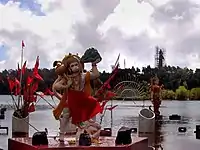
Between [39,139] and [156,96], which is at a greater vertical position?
[156,96]

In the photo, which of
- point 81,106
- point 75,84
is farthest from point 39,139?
point 75,84

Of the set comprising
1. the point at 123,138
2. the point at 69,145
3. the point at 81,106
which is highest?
the point at 81,106

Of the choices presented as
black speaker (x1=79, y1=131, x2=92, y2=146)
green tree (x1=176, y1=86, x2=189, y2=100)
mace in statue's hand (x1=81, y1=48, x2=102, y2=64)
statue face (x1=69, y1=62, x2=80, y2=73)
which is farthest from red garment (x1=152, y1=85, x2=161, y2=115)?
green tree (x1=176, y1=86, x2=189, y2=100)

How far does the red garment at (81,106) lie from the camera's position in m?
9.48

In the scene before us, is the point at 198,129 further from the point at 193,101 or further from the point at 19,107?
the point at 193,101

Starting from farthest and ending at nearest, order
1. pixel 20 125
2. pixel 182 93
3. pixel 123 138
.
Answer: pixel 182 93, pixel 20 125, pixel 123 138

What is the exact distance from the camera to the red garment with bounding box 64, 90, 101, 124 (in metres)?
9.48

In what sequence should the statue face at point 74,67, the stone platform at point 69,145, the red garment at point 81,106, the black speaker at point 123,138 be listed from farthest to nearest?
the statue face at point 74,67, the black speaker at point 123,138, the red garment at point 81,106, the stone platform at point 69,145

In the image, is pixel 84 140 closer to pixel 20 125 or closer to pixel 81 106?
pixel 81 106

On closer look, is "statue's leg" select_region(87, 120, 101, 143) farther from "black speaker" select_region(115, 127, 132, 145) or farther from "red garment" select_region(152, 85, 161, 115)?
"red garment" select_region(152, 85, 161, 115)

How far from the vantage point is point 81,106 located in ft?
31.2

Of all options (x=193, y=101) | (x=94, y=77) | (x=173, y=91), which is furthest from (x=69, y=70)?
(x=193, y=101)

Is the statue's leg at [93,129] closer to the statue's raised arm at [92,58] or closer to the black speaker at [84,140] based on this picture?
the black speaker at [84,140]

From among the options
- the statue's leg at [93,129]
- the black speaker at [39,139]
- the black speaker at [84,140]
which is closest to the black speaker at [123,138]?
the statue's leg at [93,129]
